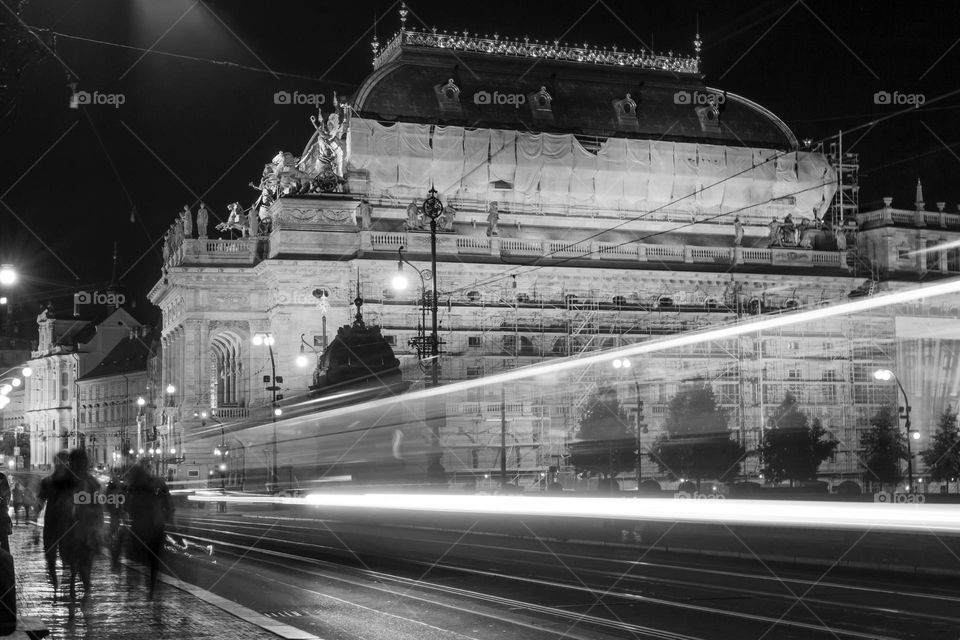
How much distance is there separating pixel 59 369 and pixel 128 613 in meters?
145

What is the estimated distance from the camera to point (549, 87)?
93.2 meters

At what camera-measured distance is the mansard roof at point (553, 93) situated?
89750 millimetres

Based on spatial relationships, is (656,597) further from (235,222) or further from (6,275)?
(235,222)

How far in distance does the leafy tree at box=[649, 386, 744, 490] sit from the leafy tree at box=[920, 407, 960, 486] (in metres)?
7.46

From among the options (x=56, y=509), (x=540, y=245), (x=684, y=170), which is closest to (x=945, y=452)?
(x=56, y=509)

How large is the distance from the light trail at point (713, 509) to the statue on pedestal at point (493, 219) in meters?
51.5

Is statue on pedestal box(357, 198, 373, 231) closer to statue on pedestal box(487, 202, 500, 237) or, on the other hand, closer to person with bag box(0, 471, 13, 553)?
statue on pedestal box(487, 202, 500, 237)

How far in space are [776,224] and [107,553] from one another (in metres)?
70.3

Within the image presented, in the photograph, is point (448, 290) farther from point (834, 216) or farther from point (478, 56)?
point (834, 216)

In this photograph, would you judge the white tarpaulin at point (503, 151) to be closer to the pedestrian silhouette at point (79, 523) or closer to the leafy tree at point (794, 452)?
the leafy tree at point (794, 452)

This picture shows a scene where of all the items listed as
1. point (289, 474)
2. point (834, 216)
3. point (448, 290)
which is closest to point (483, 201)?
point (448, 290)

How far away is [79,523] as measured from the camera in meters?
19.0

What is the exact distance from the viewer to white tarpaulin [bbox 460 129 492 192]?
87500mm

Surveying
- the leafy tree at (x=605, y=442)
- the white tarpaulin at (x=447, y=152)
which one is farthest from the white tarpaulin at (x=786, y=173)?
the leafy tree at (x=605, y=442)
